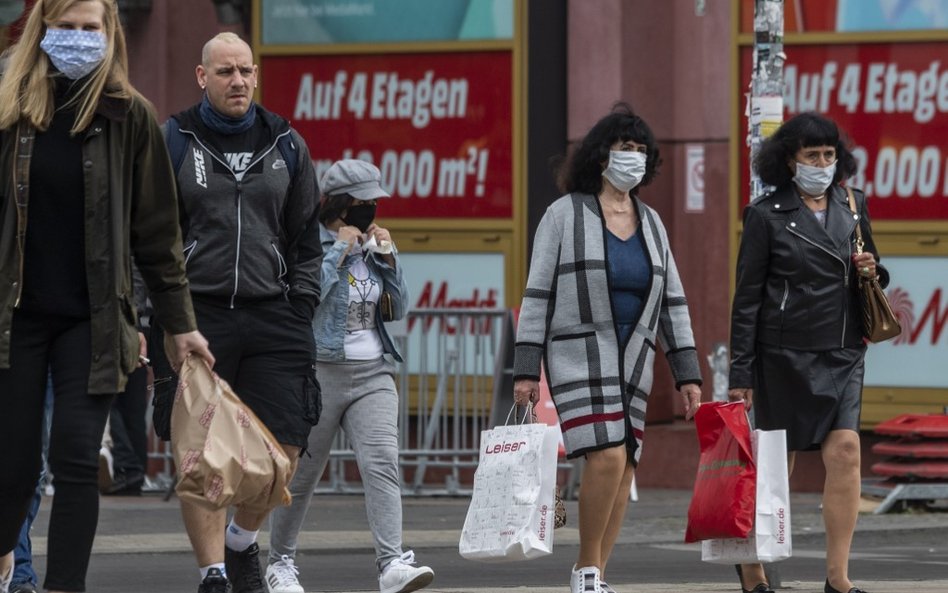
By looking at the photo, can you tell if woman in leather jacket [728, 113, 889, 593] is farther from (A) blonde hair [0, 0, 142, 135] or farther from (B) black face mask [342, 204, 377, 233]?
(A) blonde hair [0, 0, 142, 135]

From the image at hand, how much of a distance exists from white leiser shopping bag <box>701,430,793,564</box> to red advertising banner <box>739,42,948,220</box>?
19.3 ft

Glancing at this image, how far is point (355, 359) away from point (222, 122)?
1269mm

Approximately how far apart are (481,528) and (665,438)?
6.38 metres

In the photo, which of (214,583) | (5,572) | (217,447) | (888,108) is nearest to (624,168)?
(214,583)

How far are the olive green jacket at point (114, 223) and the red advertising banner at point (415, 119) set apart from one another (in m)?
8.11

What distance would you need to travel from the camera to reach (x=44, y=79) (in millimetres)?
5766

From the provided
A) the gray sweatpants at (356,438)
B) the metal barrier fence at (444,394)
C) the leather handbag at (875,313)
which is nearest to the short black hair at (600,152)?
the leather handbag at (875,313)

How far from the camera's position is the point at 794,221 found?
318 inches

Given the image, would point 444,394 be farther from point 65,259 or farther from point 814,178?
point 65,259

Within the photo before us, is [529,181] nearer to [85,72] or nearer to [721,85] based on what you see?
[721,85]

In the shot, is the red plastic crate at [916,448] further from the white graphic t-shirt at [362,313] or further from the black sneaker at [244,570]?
the black sneaker at [244,570]

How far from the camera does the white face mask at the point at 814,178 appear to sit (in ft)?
26.6

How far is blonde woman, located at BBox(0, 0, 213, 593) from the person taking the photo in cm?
559

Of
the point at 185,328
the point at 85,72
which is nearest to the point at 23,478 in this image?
the point at 185,328
